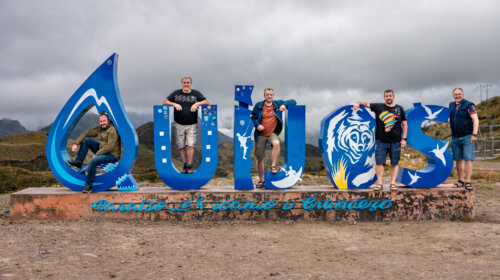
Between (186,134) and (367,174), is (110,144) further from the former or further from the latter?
(367,174)

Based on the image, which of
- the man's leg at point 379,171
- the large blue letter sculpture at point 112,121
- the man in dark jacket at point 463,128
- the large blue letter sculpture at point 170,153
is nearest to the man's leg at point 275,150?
the large blue letter sculpture at point 170,153

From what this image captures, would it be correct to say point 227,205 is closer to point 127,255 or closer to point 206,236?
point 206,236

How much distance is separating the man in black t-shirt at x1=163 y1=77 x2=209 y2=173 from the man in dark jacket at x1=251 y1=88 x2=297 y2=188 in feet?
3.86

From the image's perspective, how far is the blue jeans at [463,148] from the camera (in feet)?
25.9

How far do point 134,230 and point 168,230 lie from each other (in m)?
0.62

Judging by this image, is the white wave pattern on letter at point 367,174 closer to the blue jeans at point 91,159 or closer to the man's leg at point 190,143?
the man's leg at point 190,143

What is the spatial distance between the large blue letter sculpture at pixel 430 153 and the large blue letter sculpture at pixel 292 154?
2452mm

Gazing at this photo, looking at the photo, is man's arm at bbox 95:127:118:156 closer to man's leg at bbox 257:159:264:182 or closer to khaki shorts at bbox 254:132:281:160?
khaki shorts at bbox 254:132:281:160

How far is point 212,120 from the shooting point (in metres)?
7.62

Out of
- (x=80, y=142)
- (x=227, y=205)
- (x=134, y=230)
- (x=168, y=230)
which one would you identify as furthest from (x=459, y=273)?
(x=80, y=142)

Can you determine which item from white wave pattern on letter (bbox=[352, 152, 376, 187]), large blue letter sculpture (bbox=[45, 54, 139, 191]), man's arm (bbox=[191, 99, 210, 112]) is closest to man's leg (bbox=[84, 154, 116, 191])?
large blue letter sculpture (bbox=[45, 54, 139, 191])

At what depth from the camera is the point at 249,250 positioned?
561 cm

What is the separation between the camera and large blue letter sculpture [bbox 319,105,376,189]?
791 cm

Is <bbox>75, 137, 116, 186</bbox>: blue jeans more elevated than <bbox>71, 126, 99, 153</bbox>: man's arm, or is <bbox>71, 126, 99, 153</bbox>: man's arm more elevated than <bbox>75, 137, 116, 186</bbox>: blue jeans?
<bbox>71, 126, 99, 153</bbox>: man's arm
